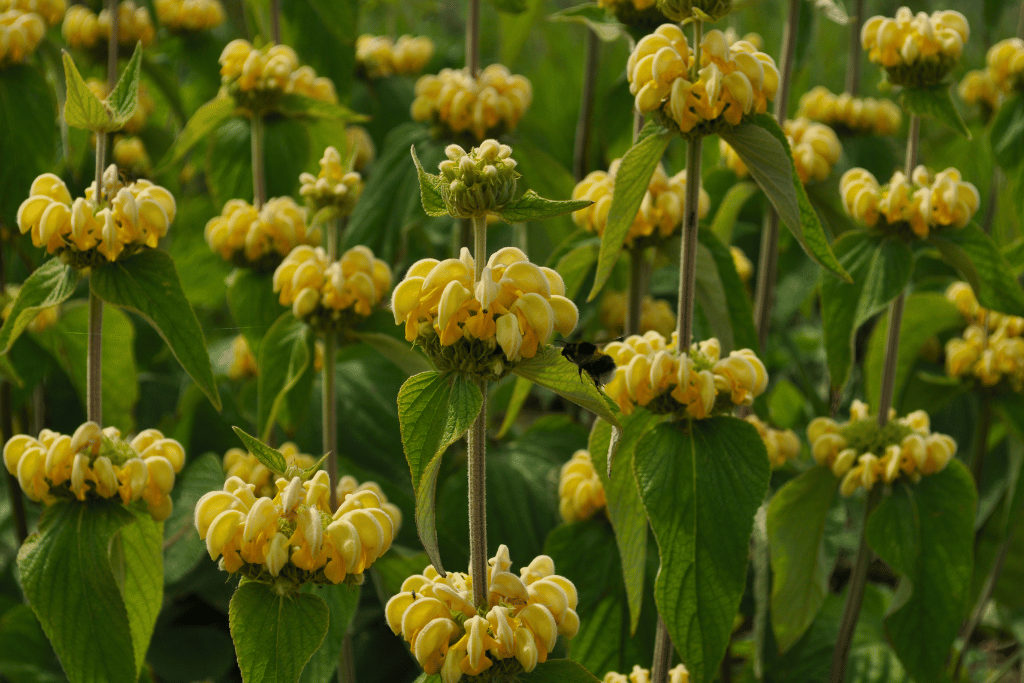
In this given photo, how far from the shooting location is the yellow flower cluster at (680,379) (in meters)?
0.96

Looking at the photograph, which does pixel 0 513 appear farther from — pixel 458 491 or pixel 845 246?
pixel 845 246

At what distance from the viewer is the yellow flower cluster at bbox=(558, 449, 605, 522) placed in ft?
3.96

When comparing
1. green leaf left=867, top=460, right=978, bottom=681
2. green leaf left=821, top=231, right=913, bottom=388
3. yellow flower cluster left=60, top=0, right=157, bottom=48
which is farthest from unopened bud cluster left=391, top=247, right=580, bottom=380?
yellow flower cluster left=60, top=0, right=157, bottom=48

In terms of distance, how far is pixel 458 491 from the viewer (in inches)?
59.1

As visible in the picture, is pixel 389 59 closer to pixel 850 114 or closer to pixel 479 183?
pixel 850 114

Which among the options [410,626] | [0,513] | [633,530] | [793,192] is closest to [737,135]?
[793,192]

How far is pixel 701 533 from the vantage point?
94 centimetres

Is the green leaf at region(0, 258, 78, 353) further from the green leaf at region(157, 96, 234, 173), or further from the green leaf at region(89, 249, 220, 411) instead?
the green leaf at region(157, 96, 234, 173)

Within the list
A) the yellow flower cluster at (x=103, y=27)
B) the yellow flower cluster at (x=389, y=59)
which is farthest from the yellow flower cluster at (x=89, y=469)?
the yellow flower cluster at (x=389, y=59)

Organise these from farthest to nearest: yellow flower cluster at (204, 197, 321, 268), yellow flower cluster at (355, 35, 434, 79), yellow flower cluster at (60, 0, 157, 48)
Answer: yellow flower cluster at (355, 35, 434, 79)
yellow flower cluster at (60, 0, 157, 48)
yellow flower cluster at (204, 197, 321, 268)

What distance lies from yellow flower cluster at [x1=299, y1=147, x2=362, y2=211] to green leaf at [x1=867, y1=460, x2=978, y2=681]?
739mm

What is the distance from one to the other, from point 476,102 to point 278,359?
57 centimetres

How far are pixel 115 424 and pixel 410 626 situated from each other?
33.6 inches

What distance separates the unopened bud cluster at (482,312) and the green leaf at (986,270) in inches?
26.7
